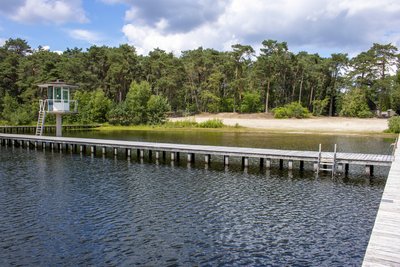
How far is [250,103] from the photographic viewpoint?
85.8 meters

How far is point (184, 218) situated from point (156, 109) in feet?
198

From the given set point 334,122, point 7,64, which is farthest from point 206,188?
point 7,64

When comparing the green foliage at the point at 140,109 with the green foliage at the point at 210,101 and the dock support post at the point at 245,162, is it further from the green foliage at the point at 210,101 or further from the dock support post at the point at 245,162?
the dock support post at the point at 245,162

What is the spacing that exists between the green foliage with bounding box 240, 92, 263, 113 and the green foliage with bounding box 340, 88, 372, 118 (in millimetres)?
18673

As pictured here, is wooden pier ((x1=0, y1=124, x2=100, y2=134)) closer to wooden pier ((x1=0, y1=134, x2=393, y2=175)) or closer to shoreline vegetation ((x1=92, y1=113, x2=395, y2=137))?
shoreline vegetation ((x1=92, y1=113, x2=395, y2=137))

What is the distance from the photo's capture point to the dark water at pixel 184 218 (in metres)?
12.0

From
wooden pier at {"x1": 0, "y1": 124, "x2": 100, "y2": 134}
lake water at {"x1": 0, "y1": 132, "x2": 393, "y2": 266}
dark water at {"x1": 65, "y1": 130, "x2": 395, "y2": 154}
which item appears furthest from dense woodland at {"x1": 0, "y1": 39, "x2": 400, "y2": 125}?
lake water at {"x1": 0, "y1": 132, "x2": 393, "y2": 266}

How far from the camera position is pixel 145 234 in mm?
13844

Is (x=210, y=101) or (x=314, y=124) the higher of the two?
(x=210, y=101)

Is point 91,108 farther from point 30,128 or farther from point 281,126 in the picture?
point 281,126

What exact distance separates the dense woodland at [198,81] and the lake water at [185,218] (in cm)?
5163

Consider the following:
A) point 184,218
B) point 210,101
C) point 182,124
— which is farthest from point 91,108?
point 184,218

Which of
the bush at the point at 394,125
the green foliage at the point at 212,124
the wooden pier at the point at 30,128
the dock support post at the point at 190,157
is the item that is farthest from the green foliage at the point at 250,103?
the dock support post at the point at 190,157

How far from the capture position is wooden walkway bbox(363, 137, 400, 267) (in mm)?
8578
